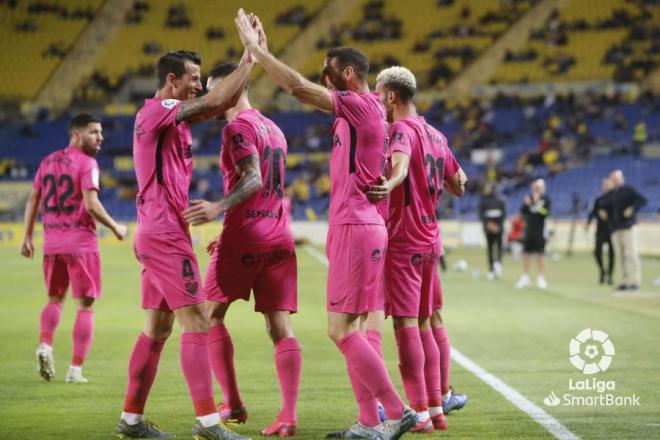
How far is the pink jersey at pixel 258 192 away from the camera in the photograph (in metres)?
Answer: 7.03

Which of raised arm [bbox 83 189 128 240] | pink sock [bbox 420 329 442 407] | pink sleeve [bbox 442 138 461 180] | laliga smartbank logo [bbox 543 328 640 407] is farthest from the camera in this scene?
raised arm [bbox 83 189 128 240]

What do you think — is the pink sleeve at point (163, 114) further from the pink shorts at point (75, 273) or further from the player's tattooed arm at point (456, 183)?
the pink shorts at point (75, 273)

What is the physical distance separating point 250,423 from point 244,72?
8.25ft

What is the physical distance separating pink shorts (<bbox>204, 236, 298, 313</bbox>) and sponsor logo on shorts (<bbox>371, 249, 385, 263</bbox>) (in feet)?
2.71

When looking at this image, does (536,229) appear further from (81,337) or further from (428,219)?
Answer: (428,219)

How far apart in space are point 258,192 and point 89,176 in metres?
2.90

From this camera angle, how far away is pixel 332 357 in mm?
11156

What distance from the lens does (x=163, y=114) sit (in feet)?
21.4

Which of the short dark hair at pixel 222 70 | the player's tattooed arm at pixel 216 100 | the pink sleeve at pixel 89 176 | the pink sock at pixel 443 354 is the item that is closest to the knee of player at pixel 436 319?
the pink sock at pixel 443 354

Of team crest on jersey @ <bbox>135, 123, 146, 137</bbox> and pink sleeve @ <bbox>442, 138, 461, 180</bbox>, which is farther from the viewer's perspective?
pink sleeve @ <bbox>442, 138, 461, 180</bbox>

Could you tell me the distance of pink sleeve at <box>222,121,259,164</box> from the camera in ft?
22.5

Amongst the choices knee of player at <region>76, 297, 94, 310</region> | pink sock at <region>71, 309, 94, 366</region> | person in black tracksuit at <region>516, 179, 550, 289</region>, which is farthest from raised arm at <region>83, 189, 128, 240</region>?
person in black tracksuit at <region>516, 179, 550, 289</region>

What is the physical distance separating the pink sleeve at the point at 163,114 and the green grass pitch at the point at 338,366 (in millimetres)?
2024

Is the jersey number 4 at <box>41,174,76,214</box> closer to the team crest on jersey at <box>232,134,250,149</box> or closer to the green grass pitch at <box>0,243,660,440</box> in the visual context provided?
the green grass pitch at <box>0,243,660,440</box>
